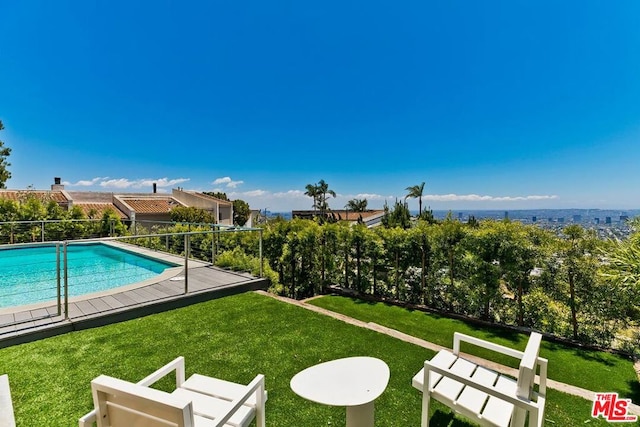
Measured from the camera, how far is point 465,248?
634 cm

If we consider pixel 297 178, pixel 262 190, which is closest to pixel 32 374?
pixel 297 178

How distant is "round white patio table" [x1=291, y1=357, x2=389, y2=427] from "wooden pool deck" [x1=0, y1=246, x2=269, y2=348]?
4.18 m

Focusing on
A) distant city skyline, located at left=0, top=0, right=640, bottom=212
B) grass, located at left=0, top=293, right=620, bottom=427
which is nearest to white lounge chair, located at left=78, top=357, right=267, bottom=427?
grass, located at left=0, top=293, right=620, bottom=427

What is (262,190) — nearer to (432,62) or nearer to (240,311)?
(432,62)

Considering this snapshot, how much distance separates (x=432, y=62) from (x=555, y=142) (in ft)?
53.5

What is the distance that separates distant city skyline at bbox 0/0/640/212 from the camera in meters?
12.5

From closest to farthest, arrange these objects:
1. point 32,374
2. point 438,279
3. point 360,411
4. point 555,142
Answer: point 360,411 < point 32,374 < point 438,279 < point 555,142

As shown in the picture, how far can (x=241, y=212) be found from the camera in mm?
41375

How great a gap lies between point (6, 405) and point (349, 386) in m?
3.17

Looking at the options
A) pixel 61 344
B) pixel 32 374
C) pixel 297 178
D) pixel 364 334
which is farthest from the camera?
pixel 297 178

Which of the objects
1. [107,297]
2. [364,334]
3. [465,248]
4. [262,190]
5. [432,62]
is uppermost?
[432,62]

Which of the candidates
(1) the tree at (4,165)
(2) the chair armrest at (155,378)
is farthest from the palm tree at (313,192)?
(2) the chair armrest at (155,378)

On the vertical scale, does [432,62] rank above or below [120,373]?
above

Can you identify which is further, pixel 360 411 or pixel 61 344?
pixel 61 344
